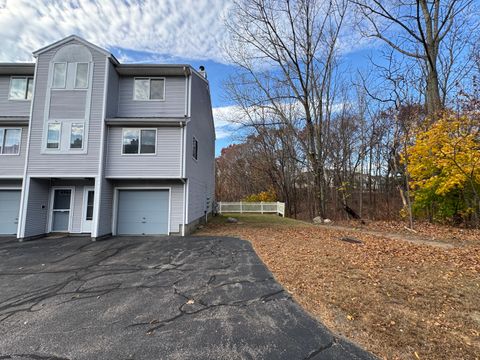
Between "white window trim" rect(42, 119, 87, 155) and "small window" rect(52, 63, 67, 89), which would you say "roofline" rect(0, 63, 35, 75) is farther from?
"white window trim" rect(42, 119, 87, 155)

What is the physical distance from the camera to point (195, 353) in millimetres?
2617

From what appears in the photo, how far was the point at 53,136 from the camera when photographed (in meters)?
9.63

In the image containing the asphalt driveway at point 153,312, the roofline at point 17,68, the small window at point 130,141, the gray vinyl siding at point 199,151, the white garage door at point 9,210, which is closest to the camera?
the asphalt driveway at point 153,312

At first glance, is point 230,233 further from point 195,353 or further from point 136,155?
point 195,353

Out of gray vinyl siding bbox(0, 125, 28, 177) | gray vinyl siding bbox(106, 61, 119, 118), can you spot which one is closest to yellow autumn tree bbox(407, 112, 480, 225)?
gray vinyl siding bbox(106, 61, 119, 118)

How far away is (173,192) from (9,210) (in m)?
7.57

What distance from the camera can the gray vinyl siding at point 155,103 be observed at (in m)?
10.9

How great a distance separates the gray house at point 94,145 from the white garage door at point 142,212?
44mm

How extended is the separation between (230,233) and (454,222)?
36.3 ft

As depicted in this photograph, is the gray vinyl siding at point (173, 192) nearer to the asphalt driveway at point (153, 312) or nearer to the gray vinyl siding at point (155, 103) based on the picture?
the gray vinyl siding at point (155, 103)

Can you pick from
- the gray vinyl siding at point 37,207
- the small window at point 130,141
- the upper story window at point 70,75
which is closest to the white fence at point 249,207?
the small window at point 130,141

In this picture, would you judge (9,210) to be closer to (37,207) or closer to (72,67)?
(37,207)

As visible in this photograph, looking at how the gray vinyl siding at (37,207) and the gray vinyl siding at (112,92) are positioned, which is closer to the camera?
the gray vinyl siding at (37,207)

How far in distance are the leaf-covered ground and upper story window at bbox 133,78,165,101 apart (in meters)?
8.59
